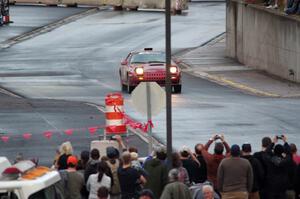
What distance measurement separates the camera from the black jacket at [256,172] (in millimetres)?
18156

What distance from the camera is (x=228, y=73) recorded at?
4925 cm

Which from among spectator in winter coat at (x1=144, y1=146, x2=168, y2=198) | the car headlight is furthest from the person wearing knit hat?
the car headlight

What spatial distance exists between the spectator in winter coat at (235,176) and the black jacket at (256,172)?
44 cm

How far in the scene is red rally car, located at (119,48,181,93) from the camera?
40866mm

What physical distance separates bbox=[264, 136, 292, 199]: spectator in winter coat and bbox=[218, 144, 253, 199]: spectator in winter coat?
1.76 feet

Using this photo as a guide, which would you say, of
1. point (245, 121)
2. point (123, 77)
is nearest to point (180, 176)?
point (245, 121)

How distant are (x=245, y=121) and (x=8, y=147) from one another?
7.35 m

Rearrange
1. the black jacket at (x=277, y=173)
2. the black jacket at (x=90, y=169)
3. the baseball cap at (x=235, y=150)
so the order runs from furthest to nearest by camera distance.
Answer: the black jacket at (x=277, y=173)
the black jacket at (x=90, y=169)
the baseball cap at (x=235, y=150)

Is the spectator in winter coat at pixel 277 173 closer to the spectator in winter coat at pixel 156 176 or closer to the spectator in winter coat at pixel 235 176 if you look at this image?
the spectator in winter coat at pixel 235 176

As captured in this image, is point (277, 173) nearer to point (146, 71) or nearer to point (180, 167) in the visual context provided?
point (180, 167)

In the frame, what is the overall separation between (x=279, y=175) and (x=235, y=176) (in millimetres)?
817

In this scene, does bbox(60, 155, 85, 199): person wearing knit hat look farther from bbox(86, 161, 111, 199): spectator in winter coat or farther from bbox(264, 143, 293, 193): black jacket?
bbox(264, 143, 293, 193): black jacket

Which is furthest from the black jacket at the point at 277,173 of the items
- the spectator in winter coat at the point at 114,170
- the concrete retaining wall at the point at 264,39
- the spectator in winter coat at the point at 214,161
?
the concrete retaining wall at the point at 264,39

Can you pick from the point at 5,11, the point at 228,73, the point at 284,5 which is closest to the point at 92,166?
the point at 228,73
